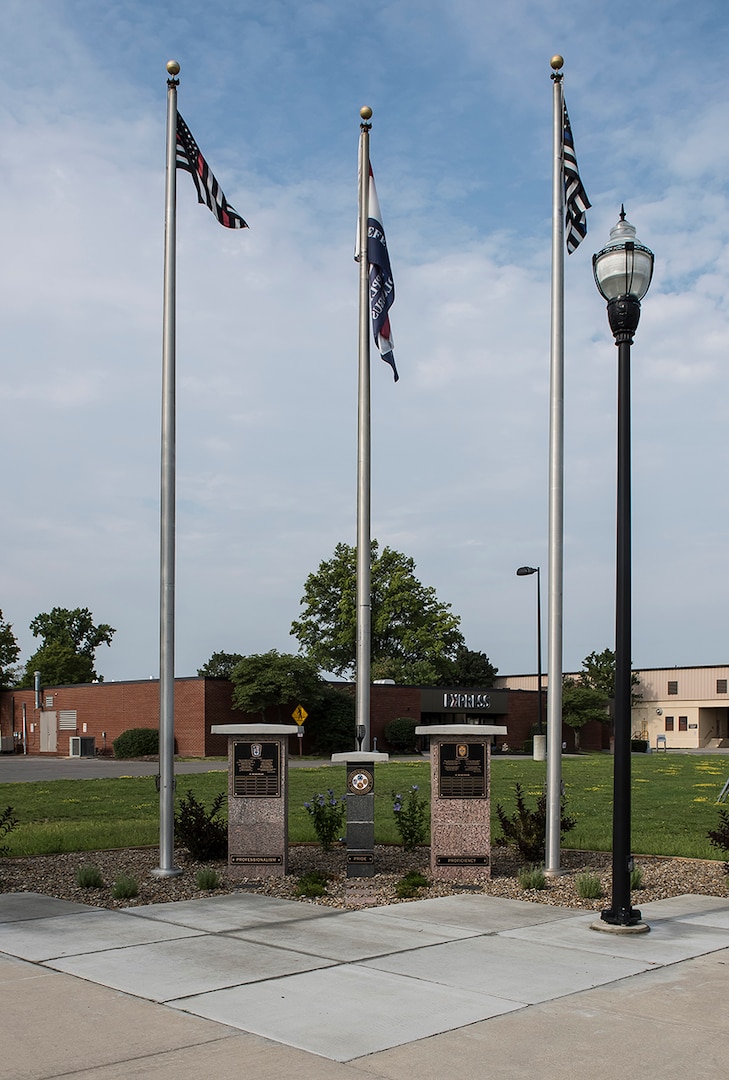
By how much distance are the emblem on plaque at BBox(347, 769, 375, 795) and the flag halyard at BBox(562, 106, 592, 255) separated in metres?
6.33

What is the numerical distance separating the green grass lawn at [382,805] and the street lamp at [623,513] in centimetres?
465

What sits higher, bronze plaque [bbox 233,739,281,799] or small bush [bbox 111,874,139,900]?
bronze plaque [bbox 233,739,281,799]

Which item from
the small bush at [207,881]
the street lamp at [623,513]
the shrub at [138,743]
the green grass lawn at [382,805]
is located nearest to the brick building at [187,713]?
the shrub at [138,743]

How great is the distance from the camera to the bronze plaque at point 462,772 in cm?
1146

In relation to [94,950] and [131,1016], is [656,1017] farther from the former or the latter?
[94,950]

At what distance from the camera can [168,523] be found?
11953 millimetres

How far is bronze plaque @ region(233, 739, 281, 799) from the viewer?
11742 mm

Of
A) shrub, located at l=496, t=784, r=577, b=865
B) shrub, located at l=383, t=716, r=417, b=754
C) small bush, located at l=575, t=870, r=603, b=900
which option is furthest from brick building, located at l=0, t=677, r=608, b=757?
small bush, located at l=575, t=870, r=603, b=900

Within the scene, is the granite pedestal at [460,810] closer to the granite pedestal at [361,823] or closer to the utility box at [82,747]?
the granite pedestal at [361,823]

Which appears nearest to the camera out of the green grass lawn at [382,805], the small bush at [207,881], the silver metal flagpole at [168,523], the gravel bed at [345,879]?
the gravel bed at [345,879]

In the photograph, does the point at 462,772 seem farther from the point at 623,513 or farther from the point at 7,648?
the point at 7,648

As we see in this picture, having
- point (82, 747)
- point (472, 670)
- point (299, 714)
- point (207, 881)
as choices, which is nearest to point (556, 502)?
point (207, 881)

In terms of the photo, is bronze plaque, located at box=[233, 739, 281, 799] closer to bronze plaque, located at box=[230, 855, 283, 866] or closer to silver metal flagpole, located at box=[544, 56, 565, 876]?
bronze plaque, located at box=[230, 855, 283, 866]

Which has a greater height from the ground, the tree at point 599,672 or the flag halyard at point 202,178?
the flag halyard at point 202,178
